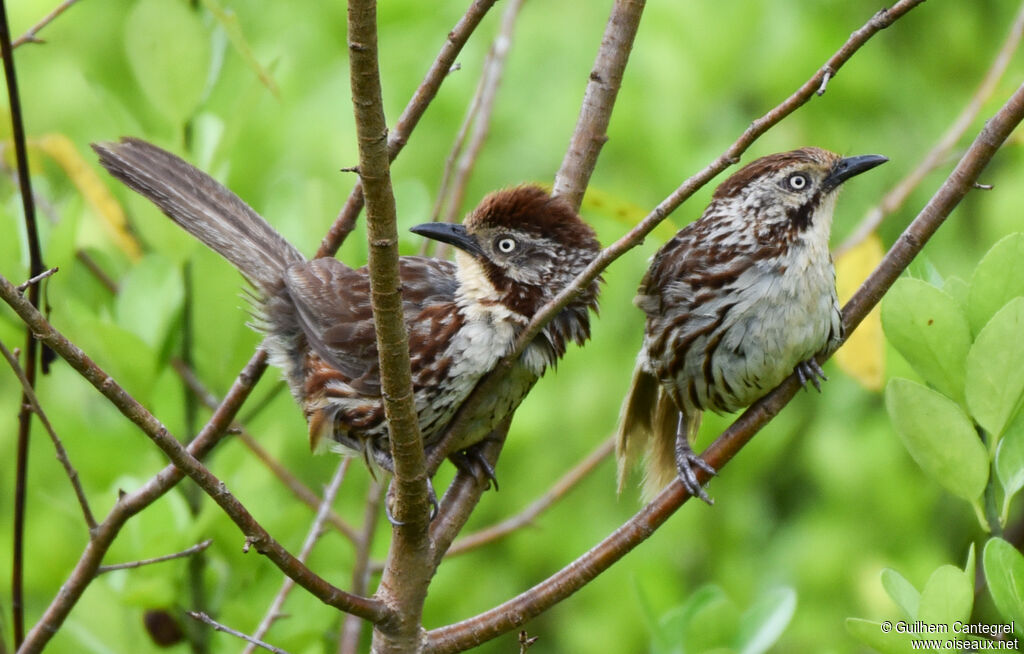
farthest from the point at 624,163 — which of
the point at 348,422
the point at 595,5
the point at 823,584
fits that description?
the point at 348,422

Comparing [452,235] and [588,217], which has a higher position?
[588,217]

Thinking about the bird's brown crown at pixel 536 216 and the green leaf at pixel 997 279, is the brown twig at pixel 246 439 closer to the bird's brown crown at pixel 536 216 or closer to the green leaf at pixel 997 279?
the bird's brown crown at pixel 536 216

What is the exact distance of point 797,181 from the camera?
333 centimetres

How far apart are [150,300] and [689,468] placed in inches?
57.2

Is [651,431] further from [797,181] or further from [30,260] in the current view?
[30,260]

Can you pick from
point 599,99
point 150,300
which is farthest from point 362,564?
point 599,99

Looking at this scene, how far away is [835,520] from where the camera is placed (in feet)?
16.1

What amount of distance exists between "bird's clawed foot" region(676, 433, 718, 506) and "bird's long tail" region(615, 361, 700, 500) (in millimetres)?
193

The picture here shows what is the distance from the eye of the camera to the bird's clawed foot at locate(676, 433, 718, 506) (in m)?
2.71

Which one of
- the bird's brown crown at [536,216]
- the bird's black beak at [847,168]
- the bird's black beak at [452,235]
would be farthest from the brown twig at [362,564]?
the bird's black beak at [847,168]

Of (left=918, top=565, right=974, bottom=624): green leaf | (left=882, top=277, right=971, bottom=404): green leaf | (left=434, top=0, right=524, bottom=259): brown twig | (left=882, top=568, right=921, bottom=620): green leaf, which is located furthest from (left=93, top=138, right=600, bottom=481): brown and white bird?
(left=918, top=565, right=974, bottom=624): green leaf

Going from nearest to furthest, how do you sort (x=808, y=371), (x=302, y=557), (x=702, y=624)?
1. (x=702, y=624)
2. (x=302, y=557)
3. (x=808, y=371)

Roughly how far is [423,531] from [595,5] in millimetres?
4406

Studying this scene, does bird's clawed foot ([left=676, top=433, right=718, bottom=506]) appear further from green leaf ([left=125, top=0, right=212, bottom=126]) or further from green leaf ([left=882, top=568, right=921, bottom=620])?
green leaf ([left=125, top=0, right=212, bottom=126])
